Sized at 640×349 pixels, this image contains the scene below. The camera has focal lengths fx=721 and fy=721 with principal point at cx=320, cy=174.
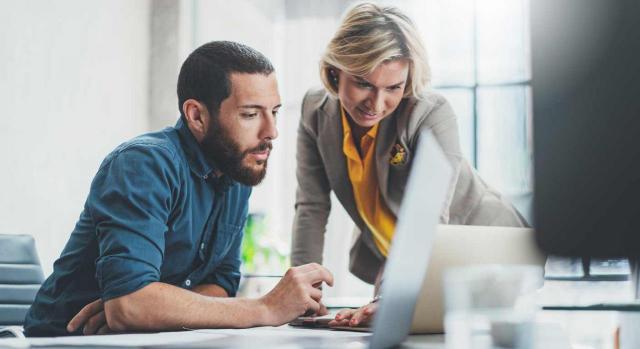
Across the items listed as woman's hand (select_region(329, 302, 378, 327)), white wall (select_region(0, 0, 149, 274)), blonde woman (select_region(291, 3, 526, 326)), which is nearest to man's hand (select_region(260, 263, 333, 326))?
woman's hand (select_region(329, 302, 378, 327))

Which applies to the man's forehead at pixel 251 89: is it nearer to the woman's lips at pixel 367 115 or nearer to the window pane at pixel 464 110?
the woman's lips at pixel 367 115

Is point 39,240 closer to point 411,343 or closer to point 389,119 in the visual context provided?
point 389,119

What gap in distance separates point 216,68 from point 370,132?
460 mm

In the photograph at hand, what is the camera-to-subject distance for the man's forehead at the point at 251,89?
4.77 ft

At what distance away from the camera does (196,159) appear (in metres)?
1.39

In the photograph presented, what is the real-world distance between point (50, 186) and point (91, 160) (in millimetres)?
360

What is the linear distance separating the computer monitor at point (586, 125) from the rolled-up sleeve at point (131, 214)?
827mm

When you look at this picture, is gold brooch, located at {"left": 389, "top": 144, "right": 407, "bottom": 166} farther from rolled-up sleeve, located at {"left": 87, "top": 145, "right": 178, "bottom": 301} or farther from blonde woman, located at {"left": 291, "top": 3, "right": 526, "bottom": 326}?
rolled-up sleeve, located at {"left": 87, "top": 145, "right": 178, "bottom": 301}

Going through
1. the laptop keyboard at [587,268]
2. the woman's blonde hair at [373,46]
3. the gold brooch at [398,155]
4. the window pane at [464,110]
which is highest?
the window pane at [464,110]

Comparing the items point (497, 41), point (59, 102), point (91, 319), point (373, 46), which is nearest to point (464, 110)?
point (497, 41)

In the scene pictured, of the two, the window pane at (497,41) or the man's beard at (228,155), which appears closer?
the man's beard at (228,155)

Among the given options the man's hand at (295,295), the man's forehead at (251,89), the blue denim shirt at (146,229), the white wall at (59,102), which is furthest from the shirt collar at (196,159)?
the white wall at (59,102)

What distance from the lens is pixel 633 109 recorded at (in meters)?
0.43

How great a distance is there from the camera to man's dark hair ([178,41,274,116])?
1.46 m
